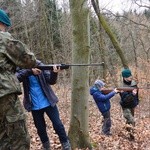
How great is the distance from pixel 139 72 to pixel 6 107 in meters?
18.5

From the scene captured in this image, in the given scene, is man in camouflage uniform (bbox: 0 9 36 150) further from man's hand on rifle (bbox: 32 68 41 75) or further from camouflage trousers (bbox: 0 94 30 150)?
man's hand on rifle (bbox: 32 68 41 75)

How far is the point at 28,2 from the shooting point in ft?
81.8

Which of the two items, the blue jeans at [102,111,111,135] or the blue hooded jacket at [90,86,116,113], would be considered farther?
the blue jeans at [102,111,111,135]

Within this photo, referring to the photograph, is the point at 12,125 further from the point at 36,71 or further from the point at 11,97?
the point at 36,71

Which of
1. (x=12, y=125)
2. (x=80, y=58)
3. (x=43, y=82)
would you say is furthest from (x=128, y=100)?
(x=12, y=125)

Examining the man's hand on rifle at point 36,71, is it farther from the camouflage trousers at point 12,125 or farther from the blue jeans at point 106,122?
the blue jeans at point 106,122

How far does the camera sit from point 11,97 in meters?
4.69

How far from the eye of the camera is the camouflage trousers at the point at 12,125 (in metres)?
4.67

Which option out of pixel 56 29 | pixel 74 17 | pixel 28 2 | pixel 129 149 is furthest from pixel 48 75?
pixel 56 29

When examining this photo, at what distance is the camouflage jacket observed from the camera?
4.61m

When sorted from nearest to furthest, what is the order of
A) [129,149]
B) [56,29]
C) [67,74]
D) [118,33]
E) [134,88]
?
[129,149], [134,88], [67,74], [56,29], [118,33]

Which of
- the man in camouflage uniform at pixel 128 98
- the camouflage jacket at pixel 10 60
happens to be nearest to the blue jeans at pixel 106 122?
the man in camouflage uniform at pixel 128 98

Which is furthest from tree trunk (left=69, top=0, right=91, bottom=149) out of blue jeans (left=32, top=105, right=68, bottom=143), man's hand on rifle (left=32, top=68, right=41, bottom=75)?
man's hand on rifle (left=32, top=68, right=41, bottom=75)

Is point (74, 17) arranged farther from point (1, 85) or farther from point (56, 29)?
point (56, 29)
